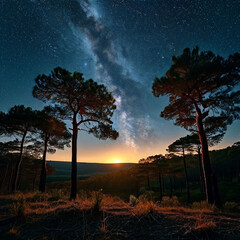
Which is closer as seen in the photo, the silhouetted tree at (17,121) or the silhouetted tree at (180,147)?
the silhouetted tree at (17,121)

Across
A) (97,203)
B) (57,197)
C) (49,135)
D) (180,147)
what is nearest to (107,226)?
(97,203)

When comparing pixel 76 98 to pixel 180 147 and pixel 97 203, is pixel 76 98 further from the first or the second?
pixel 180 147

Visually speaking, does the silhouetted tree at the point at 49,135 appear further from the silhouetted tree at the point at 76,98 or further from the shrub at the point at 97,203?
the shrub at the point at 97,203

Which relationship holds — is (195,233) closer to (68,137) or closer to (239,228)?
(239,228)

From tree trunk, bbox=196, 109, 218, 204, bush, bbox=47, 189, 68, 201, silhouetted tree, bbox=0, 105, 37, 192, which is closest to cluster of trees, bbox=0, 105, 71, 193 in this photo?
silhouetted tree, bbox=0, 105, 37, 192

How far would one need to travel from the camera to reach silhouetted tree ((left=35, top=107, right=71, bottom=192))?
43.9ft

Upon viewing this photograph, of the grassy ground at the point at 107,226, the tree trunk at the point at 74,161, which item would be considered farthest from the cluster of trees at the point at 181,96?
the grassy ground at the point at 107,226

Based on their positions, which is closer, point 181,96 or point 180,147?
point 181,96

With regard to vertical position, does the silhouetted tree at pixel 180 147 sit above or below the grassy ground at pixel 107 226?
above

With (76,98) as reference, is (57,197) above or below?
below

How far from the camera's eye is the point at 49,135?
1667 cm

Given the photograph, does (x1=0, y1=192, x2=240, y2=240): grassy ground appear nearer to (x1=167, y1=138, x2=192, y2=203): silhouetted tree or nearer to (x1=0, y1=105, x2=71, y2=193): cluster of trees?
(x1=0, y1=105, x2=71, y2=193): cluster of trees

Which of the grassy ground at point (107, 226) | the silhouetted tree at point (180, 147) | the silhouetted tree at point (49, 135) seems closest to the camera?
the grassy ground at point (107, 226)

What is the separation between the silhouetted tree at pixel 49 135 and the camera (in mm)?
13395
